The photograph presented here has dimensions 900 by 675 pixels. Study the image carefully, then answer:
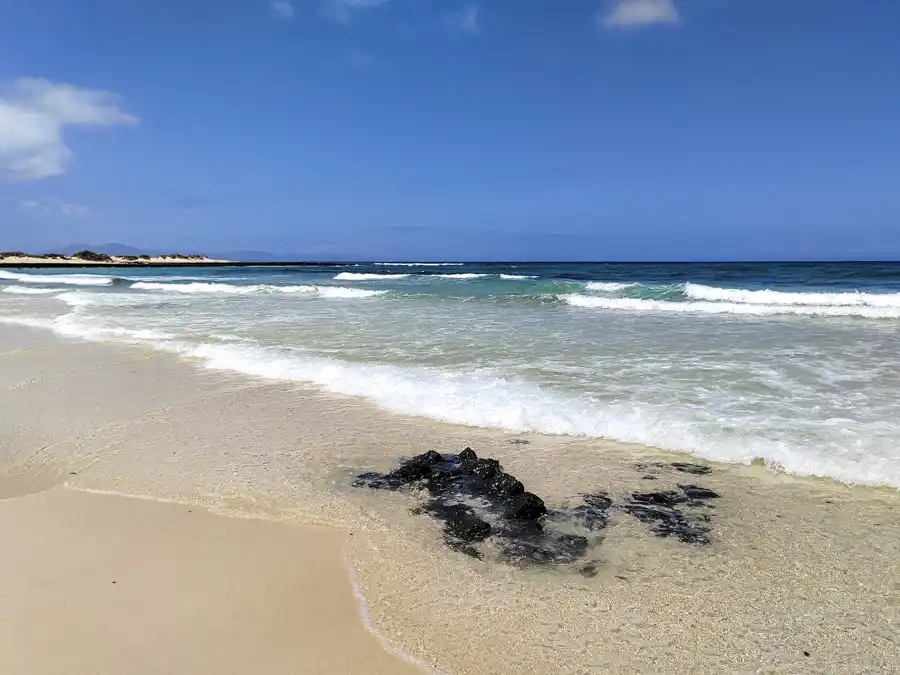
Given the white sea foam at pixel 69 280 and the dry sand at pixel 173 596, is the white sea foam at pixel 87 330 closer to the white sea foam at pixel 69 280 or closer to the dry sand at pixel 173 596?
the dry sand at pixel 173 596

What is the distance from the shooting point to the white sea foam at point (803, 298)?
17391 mm

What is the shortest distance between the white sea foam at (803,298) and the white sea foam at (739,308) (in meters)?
1.31

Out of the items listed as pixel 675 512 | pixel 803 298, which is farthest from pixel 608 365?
pixel 803 298

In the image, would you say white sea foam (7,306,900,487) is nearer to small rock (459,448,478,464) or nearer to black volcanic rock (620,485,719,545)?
black volcanic rock (620,485,719,545)

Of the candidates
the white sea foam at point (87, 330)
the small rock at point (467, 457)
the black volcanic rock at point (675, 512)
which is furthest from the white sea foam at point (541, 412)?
the white sea foam at point (87, 330)

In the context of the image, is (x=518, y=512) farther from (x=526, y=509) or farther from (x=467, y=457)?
(x=467, y=457)

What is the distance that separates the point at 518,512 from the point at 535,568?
518 millimetres

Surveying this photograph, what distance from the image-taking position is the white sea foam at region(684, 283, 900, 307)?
17391 millimetres

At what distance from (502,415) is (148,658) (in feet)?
11.7

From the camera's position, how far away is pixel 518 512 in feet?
10.9

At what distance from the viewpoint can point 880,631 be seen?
92.0 inches

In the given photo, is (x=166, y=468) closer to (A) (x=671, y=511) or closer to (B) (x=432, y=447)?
(B) (x=432, y=447)

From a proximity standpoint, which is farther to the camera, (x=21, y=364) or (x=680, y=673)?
(x=21, y=364)

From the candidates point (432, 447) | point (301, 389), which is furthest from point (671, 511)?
point (301, 389)
